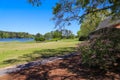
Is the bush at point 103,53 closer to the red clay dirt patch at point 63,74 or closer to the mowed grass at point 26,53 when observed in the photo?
the red clay dirt patch at point 63,74

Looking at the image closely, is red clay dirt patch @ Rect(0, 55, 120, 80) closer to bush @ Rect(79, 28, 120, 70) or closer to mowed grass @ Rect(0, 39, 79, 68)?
bush @ Rect(79, 28, 120, 70)

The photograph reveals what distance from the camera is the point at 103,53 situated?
39.1 feet

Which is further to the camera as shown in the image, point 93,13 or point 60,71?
point 93,13

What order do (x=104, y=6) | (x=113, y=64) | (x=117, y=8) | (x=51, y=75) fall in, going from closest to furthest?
(x=51, y=75)
(x=113, y=64)
(x=117, y=8)
(x=104, y=6)

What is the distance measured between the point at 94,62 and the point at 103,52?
2.24ft

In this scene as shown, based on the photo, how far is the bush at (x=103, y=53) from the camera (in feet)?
39.0

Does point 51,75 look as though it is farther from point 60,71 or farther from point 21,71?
point 21,71

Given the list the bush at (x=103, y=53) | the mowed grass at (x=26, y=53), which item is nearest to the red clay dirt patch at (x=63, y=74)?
the bush at (x=103, y=53)

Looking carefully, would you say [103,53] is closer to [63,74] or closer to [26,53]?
[63,74]

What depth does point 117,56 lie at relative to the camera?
13.0m

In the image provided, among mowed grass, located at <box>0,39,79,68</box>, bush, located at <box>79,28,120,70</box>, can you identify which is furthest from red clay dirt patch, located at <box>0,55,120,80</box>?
mowed grass, located at <box>0,39,79,68</box>

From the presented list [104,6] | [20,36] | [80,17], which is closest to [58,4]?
[80,17]

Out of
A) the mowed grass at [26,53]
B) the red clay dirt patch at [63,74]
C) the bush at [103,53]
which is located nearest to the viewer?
the red clay dirt patch at [63,74]

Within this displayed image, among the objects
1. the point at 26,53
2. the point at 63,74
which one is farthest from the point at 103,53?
the point at 26,53
